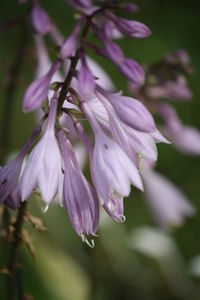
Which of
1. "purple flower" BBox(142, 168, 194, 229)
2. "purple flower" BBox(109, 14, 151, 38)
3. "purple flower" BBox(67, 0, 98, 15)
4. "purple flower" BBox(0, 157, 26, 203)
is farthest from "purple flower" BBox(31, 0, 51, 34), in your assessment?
"purple flower" BBox(142, 168, 194, 229)

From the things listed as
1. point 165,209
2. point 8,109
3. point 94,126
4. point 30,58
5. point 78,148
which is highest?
point 94,126

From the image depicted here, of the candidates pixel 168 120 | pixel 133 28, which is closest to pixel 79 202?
pixel 133 28

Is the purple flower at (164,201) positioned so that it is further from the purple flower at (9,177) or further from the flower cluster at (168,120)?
the purple flower at (9,177)

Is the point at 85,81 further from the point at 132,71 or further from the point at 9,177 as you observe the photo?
the point at 9,177

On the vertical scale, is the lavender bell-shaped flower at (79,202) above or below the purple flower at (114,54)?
below

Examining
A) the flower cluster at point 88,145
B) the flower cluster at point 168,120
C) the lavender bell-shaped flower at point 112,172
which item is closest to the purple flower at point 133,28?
the flower cluster at point 88,145

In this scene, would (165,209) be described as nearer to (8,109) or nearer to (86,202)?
(8,109)

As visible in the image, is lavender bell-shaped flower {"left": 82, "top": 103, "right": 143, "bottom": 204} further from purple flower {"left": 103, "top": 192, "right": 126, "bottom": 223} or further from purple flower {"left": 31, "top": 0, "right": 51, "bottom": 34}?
purple flower {"left": 31, "top": 0, "right": 51, "bottom": 34}

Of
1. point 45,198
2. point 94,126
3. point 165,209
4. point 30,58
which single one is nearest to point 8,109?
point 30,58

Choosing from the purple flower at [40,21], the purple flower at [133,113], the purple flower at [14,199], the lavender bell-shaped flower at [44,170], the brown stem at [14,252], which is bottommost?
the brown stem at [14,252]
